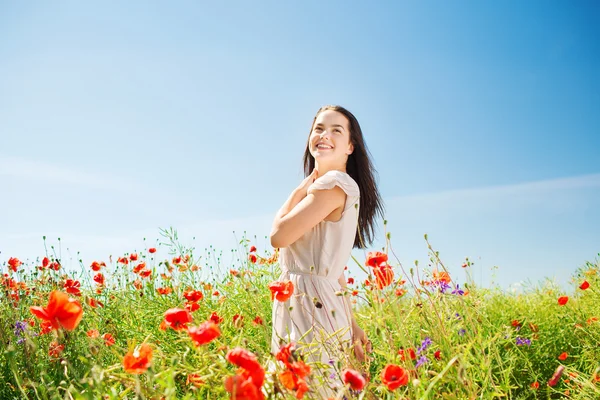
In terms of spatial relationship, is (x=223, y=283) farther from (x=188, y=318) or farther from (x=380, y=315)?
(x=188, y=318)

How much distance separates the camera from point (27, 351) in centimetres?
237

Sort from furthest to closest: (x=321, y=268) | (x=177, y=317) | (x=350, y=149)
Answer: (x=350, y=149), (x=321, y=268), (x=177, y=317)

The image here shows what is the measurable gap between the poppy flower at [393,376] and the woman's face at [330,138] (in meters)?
1.61

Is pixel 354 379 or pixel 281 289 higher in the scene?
pixel 281 289

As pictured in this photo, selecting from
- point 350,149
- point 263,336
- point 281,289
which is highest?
point 350,149

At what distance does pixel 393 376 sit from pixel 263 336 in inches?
89.0

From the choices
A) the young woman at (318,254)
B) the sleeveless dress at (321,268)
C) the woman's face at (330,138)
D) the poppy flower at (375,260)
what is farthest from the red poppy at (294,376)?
the woman's face at (330,138)

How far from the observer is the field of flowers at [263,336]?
1.43 meters

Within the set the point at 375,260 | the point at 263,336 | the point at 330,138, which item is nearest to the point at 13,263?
the point at 263,336

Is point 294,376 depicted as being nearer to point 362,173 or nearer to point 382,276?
point 382,276

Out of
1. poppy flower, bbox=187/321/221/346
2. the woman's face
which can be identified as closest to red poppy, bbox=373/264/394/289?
poppy flower, bbox=187/321/221/346

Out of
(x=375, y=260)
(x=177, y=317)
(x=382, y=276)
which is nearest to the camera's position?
(x=177, y=317)

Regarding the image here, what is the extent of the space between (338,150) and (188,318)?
164 centimetres

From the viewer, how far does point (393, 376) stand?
1270mm
